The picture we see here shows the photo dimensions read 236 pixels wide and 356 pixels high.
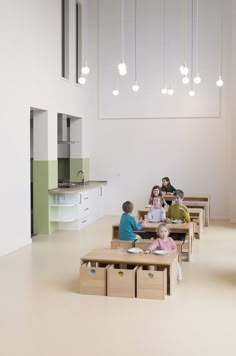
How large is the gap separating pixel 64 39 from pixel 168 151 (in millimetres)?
3599

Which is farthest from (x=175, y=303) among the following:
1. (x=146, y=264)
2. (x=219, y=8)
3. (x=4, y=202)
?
(x=219, y=8)

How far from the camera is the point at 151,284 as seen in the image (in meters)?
5.50

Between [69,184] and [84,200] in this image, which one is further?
[69,184]

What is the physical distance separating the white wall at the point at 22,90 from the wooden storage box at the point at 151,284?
3069mm

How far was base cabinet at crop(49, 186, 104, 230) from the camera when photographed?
9.72 meters

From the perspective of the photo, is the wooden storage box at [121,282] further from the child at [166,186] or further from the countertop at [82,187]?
the child at [166,186]

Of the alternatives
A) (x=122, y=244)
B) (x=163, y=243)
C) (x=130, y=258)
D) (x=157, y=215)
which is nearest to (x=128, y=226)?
(x=122, y=244)

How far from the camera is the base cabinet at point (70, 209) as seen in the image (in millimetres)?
9719

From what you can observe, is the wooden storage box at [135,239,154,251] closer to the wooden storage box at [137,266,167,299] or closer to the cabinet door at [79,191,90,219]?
the wooden storage box at [137,266,167,299]

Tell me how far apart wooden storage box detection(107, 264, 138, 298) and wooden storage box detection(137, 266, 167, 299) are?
8 centimetres

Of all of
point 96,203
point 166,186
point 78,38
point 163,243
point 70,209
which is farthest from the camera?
point 96,203

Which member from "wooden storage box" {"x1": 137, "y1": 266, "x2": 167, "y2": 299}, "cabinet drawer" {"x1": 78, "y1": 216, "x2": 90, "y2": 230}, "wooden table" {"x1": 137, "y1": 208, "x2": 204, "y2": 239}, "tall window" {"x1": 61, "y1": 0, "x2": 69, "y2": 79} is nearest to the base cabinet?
"cabinet drawer" {"x1": 78, "y1": 216, "x2": 90, "y2": 230}

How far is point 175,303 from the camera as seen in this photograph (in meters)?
5.33

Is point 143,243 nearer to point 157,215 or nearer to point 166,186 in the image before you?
point 157,215
